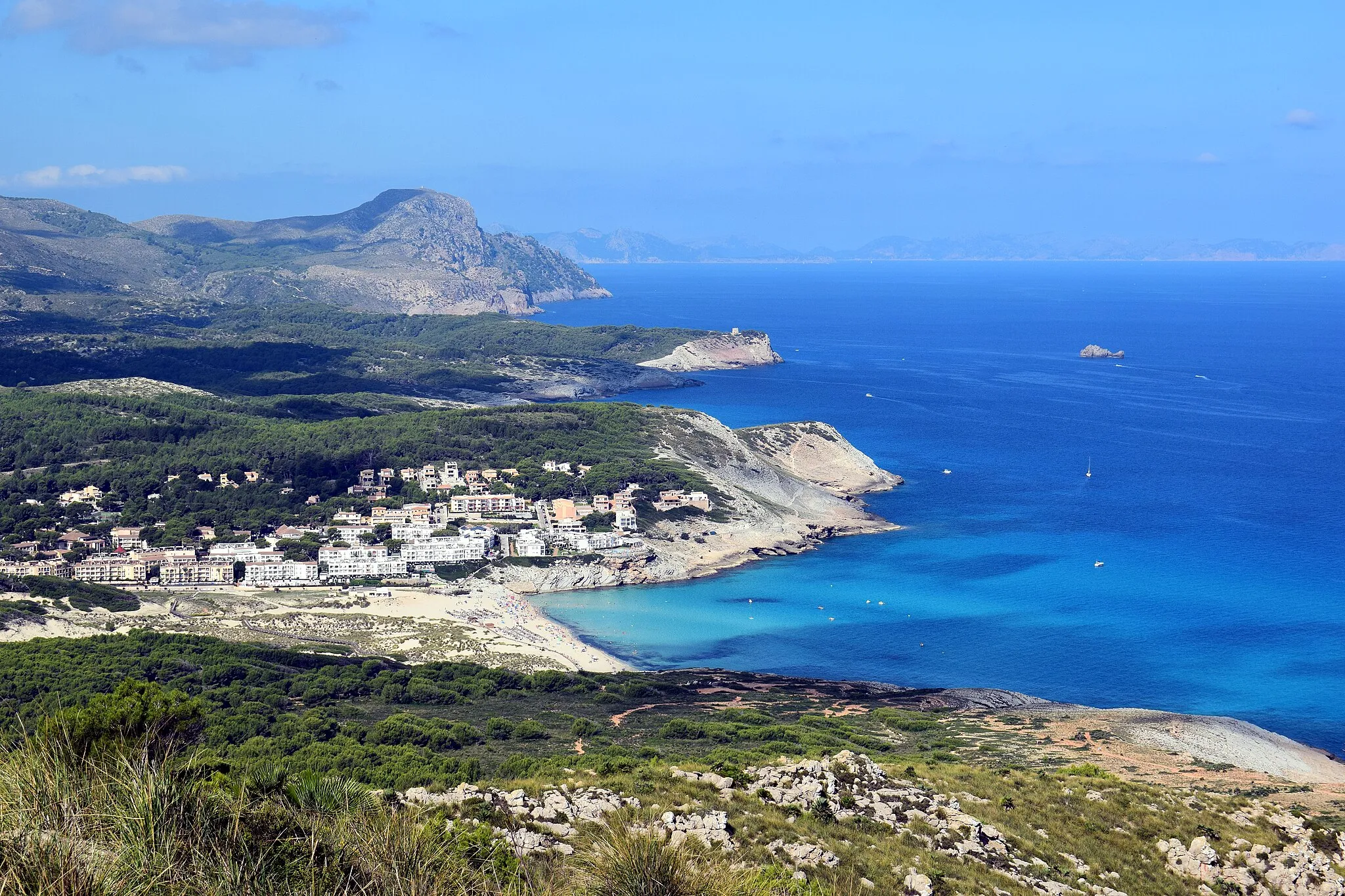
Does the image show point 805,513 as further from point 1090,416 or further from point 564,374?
point 564,374

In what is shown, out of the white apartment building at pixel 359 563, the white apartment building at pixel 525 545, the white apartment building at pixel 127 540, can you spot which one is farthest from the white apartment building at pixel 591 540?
the white apartment building at pixel 127 540

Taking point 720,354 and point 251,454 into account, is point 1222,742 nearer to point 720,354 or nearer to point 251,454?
point 251,454

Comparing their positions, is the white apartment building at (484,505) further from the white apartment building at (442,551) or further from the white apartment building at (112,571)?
the white apartment building at (112,571)

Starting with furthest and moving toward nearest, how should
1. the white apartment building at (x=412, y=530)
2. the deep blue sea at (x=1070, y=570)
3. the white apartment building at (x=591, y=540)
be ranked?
the white apartment building at (x=591, y=540) → the white apartment building at (x=412, y=530) → the deep blue sea at (x=1070, y=570)

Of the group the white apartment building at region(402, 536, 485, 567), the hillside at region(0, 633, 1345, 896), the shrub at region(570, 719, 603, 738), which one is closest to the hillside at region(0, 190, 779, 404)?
the white apartment building at region(402, 536, 485, 567)

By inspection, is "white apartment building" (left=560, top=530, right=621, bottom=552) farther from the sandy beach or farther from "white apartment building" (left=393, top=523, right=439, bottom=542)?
"white apartment building" (left=393, top=523, right=439, bottom=542)

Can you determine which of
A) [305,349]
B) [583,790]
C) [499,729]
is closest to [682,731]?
[499,729]

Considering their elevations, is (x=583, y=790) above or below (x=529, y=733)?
above
